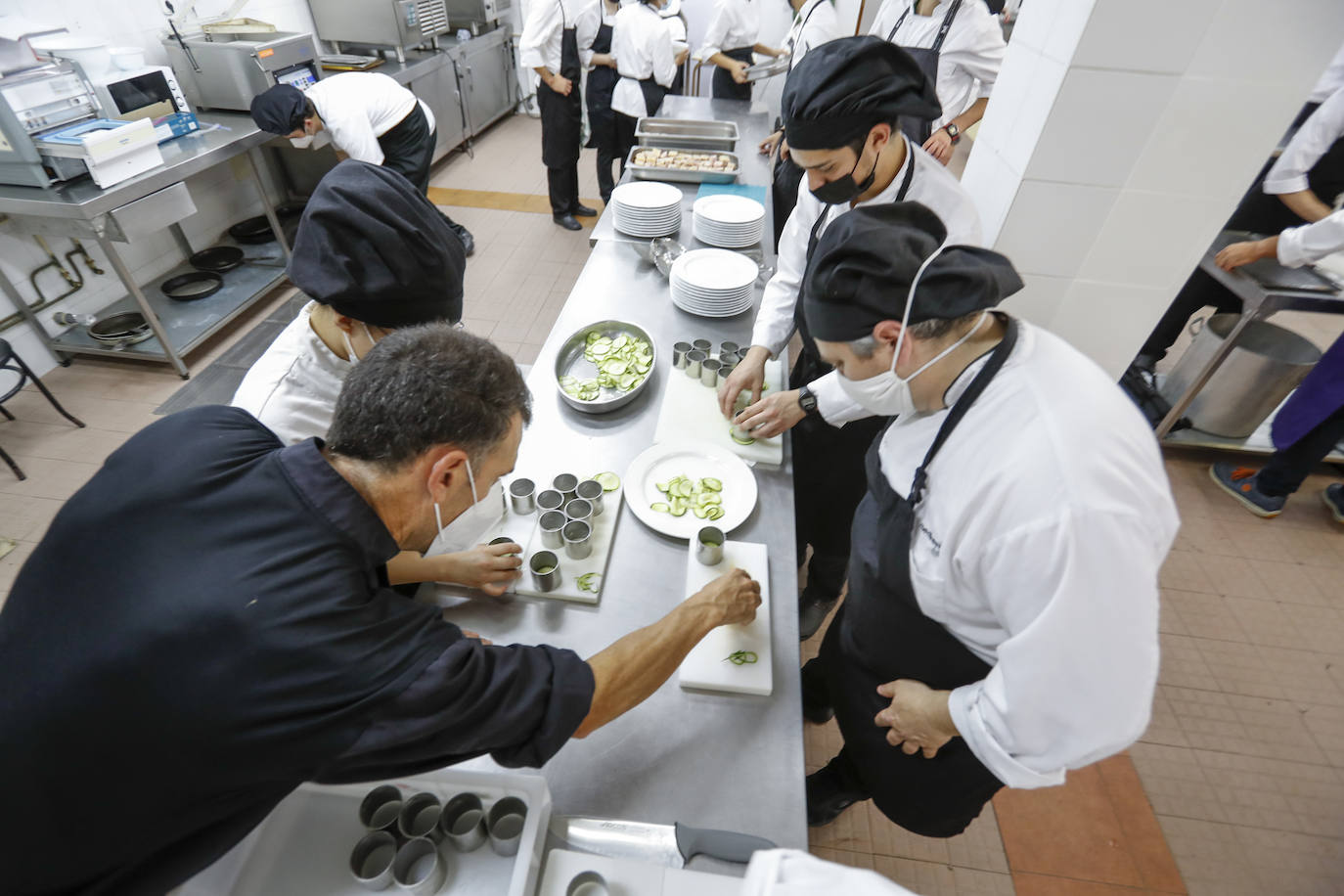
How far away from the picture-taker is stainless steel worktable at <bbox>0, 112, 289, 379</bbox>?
3.22 metres

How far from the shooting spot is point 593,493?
5.43 ft

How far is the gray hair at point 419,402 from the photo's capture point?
1090mm

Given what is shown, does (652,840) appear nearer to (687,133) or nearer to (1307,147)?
(1307,147)

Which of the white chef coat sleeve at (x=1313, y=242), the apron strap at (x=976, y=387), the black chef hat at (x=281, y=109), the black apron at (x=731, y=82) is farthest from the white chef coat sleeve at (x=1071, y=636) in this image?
the black apron at (x=731, y=82)

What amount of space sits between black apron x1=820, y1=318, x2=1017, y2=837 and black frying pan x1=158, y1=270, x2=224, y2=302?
15.9 feet

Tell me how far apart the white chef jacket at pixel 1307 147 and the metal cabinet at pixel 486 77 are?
6854 mm

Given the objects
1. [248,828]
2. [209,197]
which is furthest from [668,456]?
[209,197]

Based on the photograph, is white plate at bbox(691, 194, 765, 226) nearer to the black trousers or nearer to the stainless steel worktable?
the black trousers

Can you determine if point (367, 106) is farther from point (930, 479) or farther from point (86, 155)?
point (930, 479)

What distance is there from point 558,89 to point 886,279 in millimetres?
4808

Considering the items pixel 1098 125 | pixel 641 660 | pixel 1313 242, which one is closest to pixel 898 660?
pixel 641 660

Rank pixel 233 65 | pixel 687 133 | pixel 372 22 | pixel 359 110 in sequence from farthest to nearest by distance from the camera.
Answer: pixel 372 22
pixel 687 133
pixel 233 65
pixel 359 110

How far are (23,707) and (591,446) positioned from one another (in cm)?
129

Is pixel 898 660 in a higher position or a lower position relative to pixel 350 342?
lower
